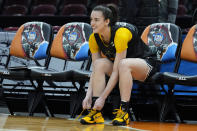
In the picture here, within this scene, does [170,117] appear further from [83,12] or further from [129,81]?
[83,12]

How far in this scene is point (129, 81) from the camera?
116 inches

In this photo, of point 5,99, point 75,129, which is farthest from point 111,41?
point 5,99

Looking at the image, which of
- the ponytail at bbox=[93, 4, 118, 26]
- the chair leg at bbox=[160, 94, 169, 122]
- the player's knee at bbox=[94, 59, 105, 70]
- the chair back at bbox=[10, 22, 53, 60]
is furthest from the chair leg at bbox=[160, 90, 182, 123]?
the chair back at bbox=[10, 22, 53, 60]

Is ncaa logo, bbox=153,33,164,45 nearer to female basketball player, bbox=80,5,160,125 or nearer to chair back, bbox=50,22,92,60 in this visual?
female basketball player, bbox=80,5,160,125

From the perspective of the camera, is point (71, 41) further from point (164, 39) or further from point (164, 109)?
point (164, 109)

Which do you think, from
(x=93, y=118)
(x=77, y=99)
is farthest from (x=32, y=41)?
(x=93, y=118)

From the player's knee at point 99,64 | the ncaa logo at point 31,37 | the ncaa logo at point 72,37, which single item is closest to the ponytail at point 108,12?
the player's knee at point 99,64

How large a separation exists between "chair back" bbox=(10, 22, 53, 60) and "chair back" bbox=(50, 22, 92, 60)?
0.11m

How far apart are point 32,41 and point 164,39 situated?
150cm

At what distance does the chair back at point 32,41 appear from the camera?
4.29m

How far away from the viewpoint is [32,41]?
4.37 meters

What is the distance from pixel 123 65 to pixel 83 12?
5.67 meters

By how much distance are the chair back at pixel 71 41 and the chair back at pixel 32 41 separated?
0.35 feet

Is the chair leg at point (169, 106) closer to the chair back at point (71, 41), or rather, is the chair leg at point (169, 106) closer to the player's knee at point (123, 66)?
the player's knee at point (123, 66)
